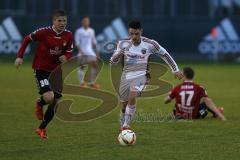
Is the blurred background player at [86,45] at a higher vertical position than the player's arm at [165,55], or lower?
lower

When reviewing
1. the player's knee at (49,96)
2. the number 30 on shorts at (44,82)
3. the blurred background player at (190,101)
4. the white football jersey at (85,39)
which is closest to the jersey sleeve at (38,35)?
the number 30 on shorts at (44,82)

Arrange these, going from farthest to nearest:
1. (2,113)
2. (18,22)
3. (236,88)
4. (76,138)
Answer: (18,22), (236,88), (2,113), (76,138)

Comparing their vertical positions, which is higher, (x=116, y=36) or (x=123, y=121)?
(x=123, y=121)

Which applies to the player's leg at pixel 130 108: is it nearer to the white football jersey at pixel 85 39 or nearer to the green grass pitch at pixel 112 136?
the green grass pitch at pixel 112 136

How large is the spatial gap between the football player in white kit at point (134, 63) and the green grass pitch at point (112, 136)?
25.9 inches

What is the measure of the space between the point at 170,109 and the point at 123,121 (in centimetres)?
477

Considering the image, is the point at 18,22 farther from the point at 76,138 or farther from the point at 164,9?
the point at 76,138

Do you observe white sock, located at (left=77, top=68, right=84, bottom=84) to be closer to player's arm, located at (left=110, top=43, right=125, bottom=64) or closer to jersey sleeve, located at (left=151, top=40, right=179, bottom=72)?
jersey sleeve, located at (left=151, top=40, right=179, bottom=72)

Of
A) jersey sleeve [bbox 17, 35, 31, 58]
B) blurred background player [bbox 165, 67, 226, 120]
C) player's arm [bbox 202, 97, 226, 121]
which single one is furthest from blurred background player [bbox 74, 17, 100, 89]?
jersey sleeve [bbox 17, 35, 31, 58]

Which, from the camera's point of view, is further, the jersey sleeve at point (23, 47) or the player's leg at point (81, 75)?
the player's leg at point (81, 75)

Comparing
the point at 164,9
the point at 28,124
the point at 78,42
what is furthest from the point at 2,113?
the point at 164,9

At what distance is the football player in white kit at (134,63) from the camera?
11945 mm

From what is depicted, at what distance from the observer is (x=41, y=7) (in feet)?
126

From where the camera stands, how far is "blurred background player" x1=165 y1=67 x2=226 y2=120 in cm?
1472
